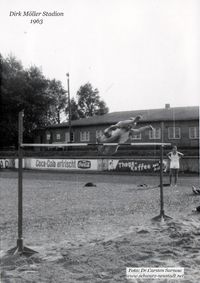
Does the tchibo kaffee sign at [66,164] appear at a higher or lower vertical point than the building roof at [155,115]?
lower

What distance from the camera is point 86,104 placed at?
8975cm

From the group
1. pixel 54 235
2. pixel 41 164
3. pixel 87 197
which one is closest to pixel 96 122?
pixel 41 164

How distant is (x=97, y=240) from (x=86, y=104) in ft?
272

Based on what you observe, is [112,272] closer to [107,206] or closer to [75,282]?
[75,282]

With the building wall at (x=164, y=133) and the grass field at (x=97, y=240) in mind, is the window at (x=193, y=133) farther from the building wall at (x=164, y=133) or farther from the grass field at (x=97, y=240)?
the grass field at (x=97, y=240)

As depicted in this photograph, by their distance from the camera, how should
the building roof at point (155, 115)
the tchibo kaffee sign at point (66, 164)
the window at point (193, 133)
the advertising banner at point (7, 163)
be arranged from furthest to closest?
1. the building roof at point (155, 115)
2. the window at point (193, 133)
3. the advertising banner at point (7, 163)
4. the tchibo kaffee sign at point (66, 164)

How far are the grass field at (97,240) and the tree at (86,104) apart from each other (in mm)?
76595

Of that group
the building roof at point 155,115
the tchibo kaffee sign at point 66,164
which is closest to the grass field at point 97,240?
the tchibo kaffee sign at point 66,164

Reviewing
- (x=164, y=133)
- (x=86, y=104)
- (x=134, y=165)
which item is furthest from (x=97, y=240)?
(x=86, y=104)

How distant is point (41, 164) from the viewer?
110 feet

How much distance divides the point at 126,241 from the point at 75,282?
2.20m

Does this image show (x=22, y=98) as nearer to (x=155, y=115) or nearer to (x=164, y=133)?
(x=155, y=115)

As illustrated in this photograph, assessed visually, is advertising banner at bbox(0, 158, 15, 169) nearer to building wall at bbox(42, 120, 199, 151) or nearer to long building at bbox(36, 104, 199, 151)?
building wall at bbox(42, 120, 199, 151)

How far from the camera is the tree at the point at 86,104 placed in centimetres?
8912
